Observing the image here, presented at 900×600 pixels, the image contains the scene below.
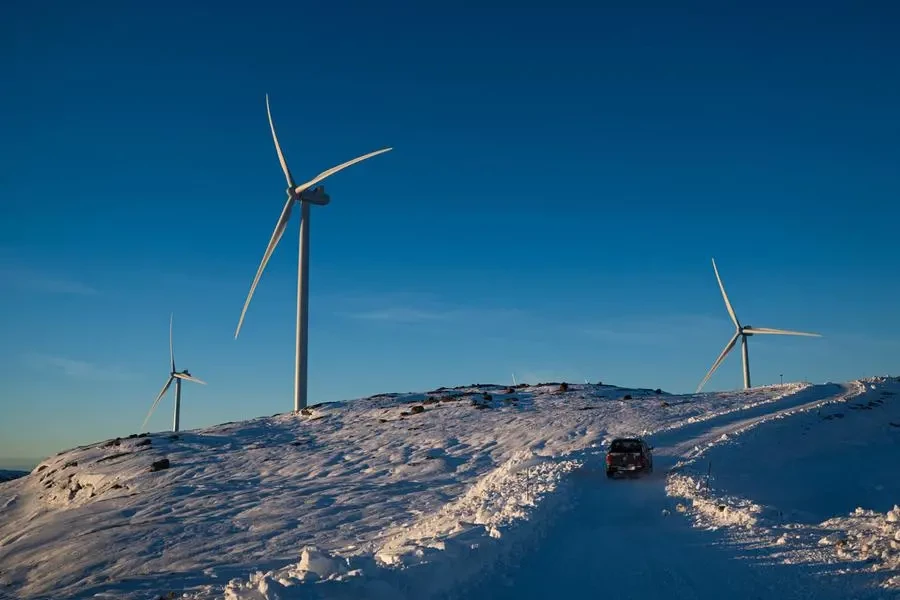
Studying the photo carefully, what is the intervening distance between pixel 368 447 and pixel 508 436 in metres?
10.1

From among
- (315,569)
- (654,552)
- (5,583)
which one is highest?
(315,569)

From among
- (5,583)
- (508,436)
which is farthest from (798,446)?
(5,583)

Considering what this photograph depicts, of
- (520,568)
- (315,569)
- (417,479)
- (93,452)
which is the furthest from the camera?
(93,452)

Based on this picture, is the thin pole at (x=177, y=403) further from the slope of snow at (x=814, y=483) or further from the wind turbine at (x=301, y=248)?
the slope of snow at (x=814, y=483)

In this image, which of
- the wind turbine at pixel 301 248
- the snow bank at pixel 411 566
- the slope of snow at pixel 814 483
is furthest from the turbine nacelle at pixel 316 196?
the snow bank at pixel 411 566

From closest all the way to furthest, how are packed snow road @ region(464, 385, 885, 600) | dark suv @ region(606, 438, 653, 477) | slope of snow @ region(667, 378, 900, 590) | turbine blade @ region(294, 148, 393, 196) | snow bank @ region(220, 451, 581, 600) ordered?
snow bank @ region(220, 451, 581, 600) < packed snow road @ region(464, 385, 885, 600) < slope of snow @ region(667, 378, 900, 590) < dark suv @ region(606, 438, 653, 477) < turbine blade @ region(294, 148, 393, 196)

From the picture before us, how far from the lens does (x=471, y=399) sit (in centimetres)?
6106

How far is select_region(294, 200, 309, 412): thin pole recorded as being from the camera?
62750mm

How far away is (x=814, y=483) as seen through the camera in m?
29.0

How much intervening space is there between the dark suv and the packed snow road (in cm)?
521

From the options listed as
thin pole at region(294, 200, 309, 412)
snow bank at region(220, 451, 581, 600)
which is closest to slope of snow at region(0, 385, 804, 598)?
snow bank at region(220, 451, 581, 600)

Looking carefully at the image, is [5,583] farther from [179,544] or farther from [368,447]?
[368,447]

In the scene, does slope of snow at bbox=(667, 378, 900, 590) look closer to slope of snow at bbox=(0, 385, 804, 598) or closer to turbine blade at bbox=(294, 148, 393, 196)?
slope of snow at bbox=(0, 385, 804, 598)

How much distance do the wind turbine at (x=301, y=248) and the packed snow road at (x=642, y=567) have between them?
4537 centimetres
